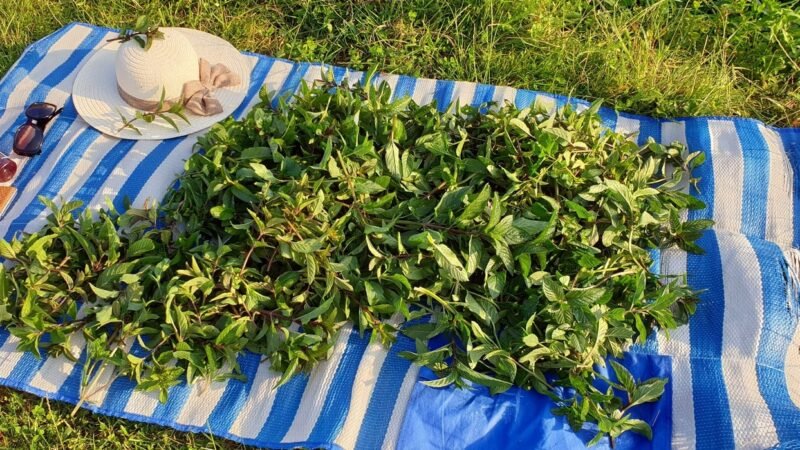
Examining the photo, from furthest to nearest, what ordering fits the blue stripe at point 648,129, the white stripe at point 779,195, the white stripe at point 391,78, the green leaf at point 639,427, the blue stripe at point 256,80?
the white stripe at point 391,78, the blue stripe at point 256,80, the blue stripe at point 648,129, the white stripe at point 779,195, the green leaf at point 639,427

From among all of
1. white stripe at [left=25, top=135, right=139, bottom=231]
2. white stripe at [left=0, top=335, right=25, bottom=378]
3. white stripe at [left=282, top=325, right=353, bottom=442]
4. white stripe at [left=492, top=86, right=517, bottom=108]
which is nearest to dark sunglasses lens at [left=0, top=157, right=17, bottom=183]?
white stripe at [left=25, top=135, right=139, bottom=231]

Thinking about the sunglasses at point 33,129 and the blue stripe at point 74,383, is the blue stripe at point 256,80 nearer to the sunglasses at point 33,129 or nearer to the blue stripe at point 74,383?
the sunglasses at point 33,129

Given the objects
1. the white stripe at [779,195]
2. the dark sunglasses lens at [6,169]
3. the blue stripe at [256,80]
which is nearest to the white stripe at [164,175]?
the blue stripe at [256,80]

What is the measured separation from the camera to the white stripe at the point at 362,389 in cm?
193

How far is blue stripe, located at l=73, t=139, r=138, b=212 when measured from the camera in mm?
2496

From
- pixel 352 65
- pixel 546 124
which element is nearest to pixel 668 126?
pixel 546 124

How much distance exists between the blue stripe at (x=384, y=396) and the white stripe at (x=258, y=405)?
0.29 m

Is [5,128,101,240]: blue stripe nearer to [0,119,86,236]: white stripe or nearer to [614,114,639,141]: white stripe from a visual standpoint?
[0,119,86,236]: white stripe

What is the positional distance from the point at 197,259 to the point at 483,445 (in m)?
0.97

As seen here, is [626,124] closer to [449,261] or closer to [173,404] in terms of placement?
[449,261]

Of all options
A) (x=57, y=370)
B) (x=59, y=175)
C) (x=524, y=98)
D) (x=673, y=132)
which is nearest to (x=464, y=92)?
(x=524, y=98)

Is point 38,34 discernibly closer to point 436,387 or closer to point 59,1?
point 59,1

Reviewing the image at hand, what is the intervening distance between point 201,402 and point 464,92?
1.60m

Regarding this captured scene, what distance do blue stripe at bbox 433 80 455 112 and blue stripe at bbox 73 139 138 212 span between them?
1.20 metres
